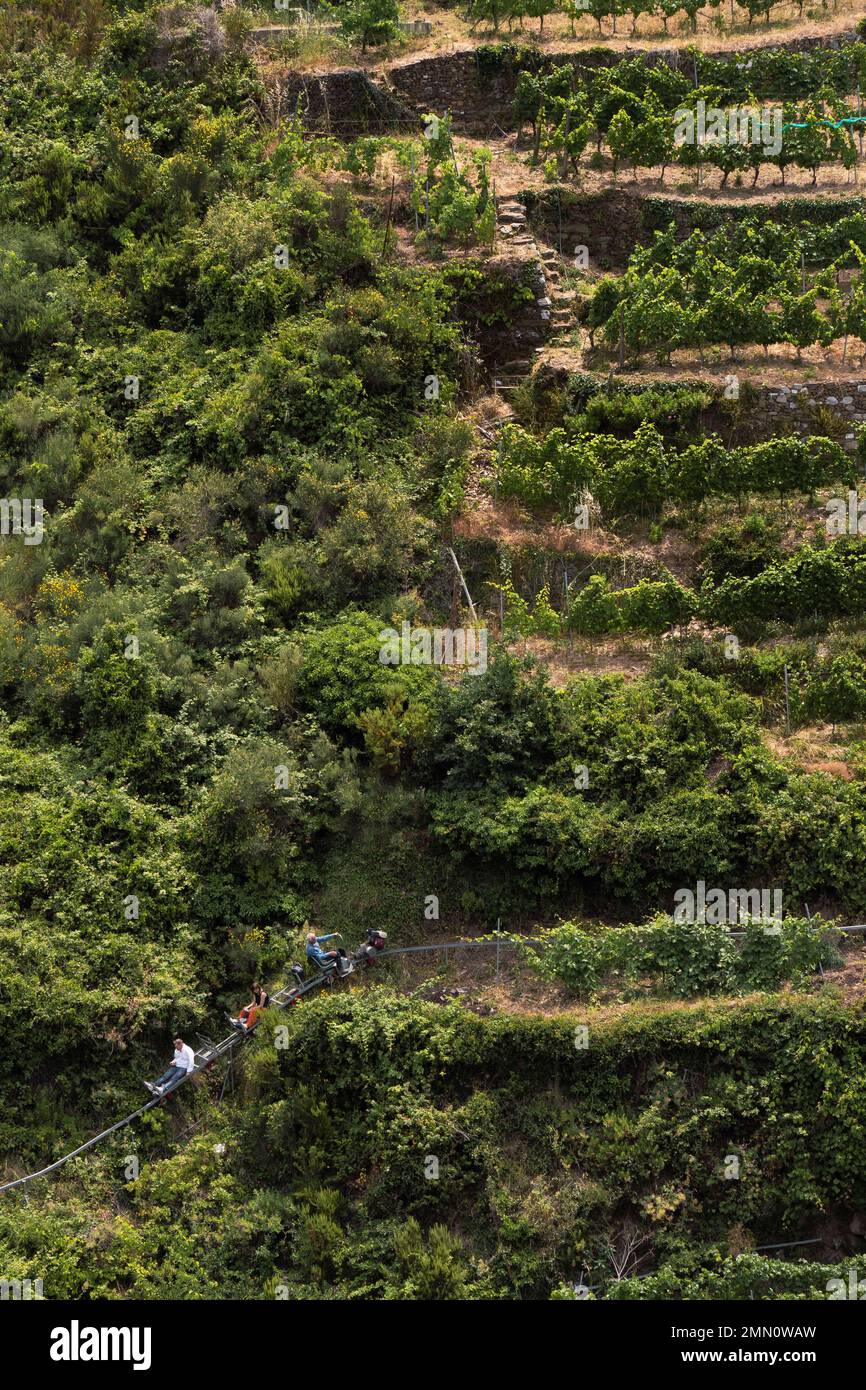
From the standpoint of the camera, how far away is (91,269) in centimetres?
3100

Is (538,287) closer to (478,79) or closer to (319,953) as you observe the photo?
(478,79)

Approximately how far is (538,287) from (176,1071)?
1317 centimetres

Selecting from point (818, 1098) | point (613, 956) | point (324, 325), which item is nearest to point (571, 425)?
point (324, 325)

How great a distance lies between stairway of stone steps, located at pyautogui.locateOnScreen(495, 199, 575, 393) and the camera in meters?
29.6

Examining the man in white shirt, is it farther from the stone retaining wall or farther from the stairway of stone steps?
the stone retaining wall

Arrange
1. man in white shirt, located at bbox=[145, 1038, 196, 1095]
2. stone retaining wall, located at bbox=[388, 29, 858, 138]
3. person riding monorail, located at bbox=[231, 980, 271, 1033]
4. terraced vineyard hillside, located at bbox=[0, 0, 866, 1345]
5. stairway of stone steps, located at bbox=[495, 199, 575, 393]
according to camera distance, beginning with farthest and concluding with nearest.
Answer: stone retaining wall, located at bbox=[388, 29, 858, 138], stairway of stone steps, located at bbox=[495, 199, 575, 393], person riding monorail, located at bbox=[231, 980, 271, 1033], man in white shirt, located at bbox=[145, 1038, 196, 1095], terraced vineyard hillside, located at bbox=[0, 0, 866, 1345]

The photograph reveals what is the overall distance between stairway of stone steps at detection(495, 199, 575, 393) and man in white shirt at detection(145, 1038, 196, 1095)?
11.1 m

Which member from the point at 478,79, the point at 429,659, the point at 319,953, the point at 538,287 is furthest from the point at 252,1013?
the point at 478,79

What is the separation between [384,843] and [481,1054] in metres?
3.29

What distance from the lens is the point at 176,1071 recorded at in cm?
2261

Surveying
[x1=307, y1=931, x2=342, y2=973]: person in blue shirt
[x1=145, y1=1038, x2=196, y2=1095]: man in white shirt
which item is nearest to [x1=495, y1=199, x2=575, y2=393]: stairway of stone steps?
[x1=307, y1=931, x2=342, y2=973]: person in blue shirt

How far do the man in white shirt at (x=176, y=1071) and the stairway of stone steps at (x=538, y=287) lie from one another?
11.1 metres

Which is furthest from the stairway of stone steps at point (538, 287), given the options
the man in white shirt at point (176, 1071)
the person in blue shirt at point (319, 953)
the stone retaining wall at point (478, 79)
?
the man in white shirt at point (176, 1071)

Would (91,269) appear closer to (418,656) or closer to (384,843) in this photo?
(418,656)
